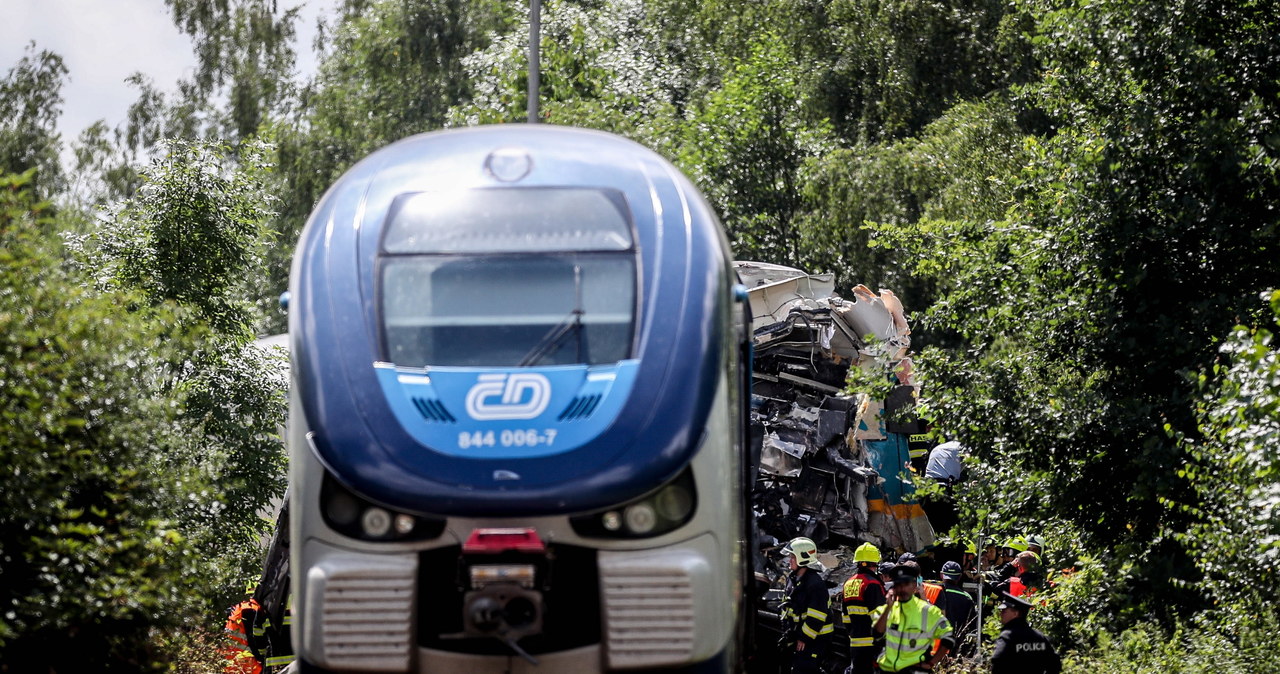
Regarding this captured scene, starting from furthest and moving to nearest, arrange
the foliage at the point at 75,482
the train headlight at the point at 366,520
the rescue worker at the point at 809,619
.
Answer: the rescue worker at the point at 809,619 → the foliage at the point at 75,482 → the train headlight at the point at 366,520

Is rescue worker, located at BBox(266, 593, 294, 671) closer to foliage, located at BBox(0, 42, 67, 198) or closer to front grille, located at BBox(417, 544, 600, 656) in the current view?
front grille, located at BBox(417, 544, 600, 656)

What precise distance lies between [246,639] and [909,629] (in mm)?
4632

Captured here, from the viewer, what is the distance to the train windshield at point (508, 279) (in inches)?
260

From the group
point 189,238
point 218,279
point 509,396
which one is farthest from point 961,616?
point 509,396

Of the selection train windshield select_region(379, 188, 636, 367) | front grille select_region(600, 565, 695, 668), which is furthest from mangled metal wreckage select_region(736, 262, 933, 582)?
front grille select_region(600, 565, 695, 668)

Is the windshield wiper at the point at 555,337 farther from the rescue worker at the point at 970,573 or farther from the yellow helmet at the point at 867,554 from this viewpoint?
the rescue worker at the point at 970,573

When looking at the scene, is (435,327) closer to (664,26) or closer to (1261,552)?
(1261,552)

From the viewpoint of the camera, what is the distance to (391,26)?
118ft

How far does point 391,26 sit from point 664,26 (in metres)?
6.84

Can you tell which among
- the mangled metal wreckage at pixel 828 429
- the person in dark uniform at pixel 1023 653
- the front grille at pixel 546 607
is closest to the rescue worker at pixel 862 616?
the person in dark uniform at pixel 1023 653

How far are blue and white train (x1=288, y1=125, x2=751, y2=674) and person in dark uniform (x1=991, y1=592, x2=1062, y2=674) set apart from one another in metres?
3.42

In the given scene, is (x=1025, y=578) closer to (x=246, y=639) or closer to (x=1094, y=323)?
(x=1094, y=323)

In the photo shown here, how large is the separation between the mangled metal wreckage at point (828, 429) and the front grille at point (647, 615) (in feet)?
30.0

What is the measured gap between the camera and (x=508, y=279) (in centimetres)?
682
